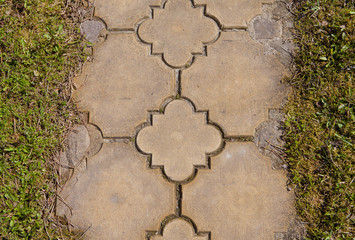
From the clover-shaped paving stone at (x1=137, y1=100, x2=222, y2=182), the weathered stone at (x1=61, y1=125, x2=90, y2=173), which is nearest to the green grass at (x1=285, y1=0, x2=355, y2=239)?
the clover-shaped paving stone at (x1=137, y1=100, x2=222, y2=182)

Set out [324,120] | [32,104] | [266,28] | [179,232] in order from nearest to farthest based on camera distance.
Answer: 1. [179,232]
2. [324,120]
3. [32,104]
4. [266,28]

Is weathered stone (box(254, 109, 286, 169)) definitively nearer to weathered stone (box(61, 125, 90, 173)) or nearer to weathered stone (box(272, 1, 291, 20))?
weathered stone (box(272, 1, 291, 20))

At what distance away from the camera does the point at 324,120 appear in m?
2.07

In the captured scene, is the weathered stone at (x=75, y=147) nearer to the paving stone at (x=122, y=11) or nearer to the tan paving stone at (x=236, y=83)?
the tan paving stone at (x=236, y=83)

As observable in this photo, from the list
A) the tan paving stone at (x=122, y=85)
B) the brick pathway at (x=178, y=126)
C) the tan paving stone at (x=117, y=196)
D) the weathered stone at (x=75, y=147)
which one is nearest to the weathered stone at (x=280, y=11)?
the brick pathway at (x=178, y=126)

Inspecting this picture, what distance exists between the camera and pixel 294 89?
2.18 m

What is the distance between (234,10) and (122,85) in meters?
0.96

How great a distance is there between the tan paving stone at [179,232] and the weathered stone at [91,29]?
1364mm

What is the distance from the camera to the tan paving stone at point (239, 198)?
190cm

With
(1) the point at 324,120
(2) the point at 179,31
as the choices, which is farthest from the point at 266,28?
(1) the point at 324,120

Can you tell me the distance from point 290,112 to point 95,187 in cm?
128

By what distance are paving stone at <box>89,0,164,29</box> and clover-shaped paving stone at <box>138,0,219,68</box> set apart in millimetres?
70

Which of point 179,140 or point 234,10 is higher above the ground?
point 234,10

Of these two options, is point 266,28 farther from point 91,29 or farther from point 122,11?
point 91,29
